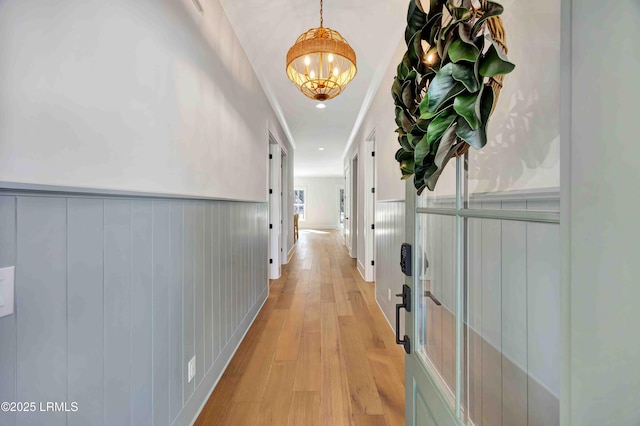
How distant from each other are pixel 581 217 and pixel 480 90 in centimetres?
24

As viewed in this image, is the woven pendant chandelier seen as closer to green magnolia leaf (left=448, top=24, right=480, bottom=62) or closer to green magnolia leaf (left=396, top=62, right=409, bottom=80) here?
green magnolia leaf (left=396, top=62, right=409, bottom=80)

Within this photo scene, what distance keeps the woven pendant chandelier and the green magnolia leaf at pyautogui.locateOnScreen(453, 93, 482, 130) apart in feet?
4.79

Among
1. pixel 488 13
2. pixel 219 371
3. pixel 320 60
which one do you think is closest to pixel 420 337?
pixel 488 13

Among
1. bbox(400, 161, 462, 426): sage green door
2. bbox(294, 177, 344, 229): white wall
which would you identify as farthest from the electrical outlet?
bbox(294, 177, 344, 229): white wall

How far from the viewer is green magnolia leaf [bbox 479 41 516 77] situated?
1.37ft

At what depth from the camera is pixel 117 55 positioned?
0.96 metres

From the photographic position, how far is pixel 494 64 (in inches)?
16.9

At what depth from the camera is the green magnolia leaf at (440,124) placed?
493 millimetres

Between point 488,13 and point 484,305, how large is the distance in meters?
0.58

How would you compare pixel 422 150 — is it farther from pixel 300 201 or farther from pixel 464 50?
pixel 300 201

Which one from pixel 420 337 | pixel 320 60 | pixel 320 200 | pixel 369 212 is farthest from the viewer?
pixel 320 200

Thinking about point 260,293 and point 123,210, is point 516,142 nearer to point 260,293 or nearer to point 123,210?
point 123,210

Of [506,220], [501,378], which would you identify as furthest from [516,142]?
[501,378]

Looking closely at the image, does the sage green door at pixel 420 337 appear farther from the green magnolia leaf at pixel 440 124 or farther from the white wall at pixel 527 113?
the green magnolia leaf at pixel 440 124
